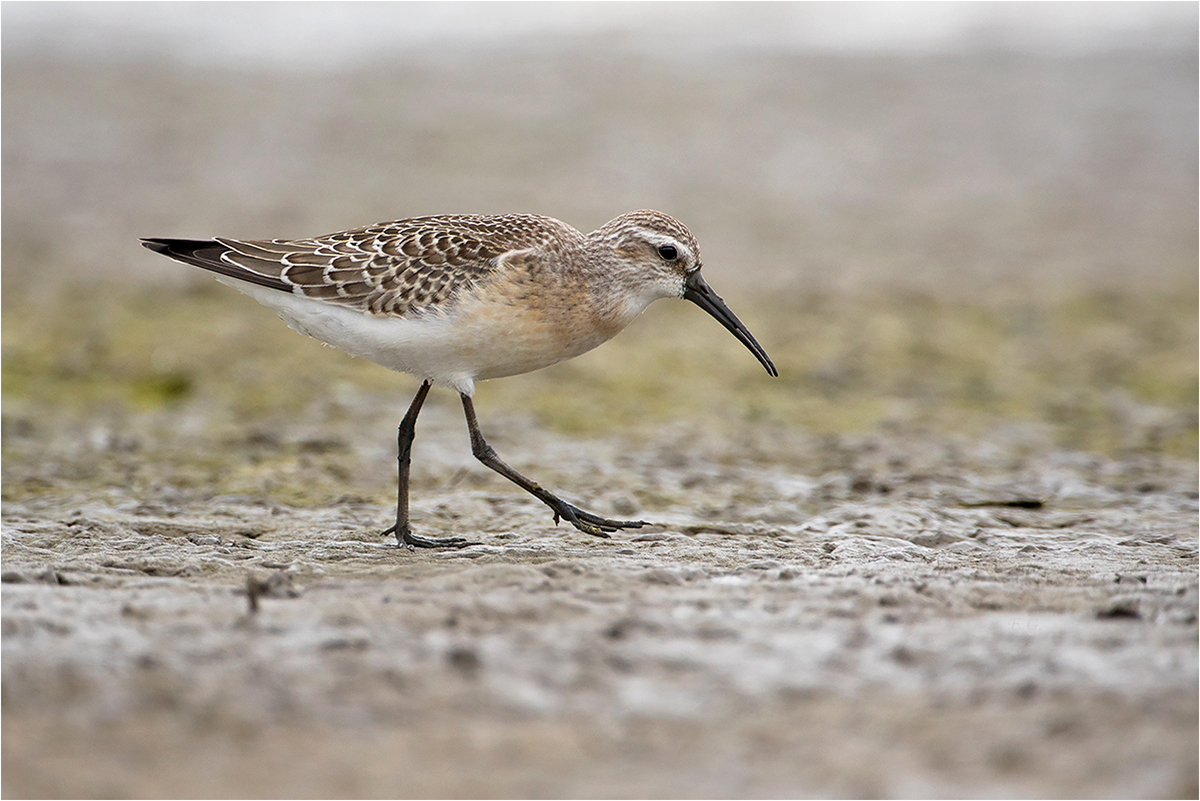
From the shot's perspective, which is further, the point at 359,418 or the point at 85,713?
the point at 359,418

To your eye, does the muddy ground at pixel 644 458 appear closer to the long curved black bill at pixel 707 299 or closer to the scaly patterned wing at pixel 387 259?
the long curved black bill at pixel 707 299

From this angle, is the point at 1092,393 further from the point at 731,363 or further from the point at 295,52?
the point at 295,52

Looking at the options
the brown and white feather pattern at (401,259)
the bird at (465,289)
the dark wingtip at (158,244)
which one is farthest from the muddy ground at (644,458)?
the dark wingtip at (158,244)

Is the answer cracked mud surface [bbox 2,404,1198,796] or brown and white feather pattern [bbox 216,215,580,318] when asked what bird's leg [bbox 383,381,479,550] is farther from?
brown and white feather pattern [bbox 216,215,580,318]

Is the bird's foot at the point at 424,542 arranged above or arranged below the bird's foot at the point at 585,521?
below

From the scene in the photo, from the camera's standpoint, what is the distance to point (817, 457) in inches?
321

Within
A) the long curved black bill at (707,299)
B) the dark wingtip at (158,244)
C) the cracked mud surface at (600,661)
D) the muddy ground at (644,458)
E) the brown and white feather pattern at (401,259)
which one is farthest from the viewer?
the long curved black bill at (707,299)

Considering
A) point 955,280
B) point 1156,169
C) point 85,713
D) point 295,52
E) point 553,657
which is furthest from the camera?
point 295,52

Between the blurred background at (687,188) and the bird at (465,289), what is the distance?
2.30m

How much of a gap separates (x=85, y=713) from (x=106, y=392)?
18.4ft

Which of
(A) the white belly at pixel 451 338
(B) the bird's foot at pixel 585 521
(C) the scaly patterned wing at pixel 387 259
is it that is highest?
(C) the scaly patterned wing at pixel 387 259

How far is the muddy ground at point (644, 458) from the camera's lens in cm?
374

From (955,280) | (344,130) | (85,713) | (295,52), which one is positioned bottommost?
(85,713)

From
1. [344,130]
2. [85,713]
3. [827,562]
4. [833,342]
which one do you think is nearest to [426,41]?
[344,130]
